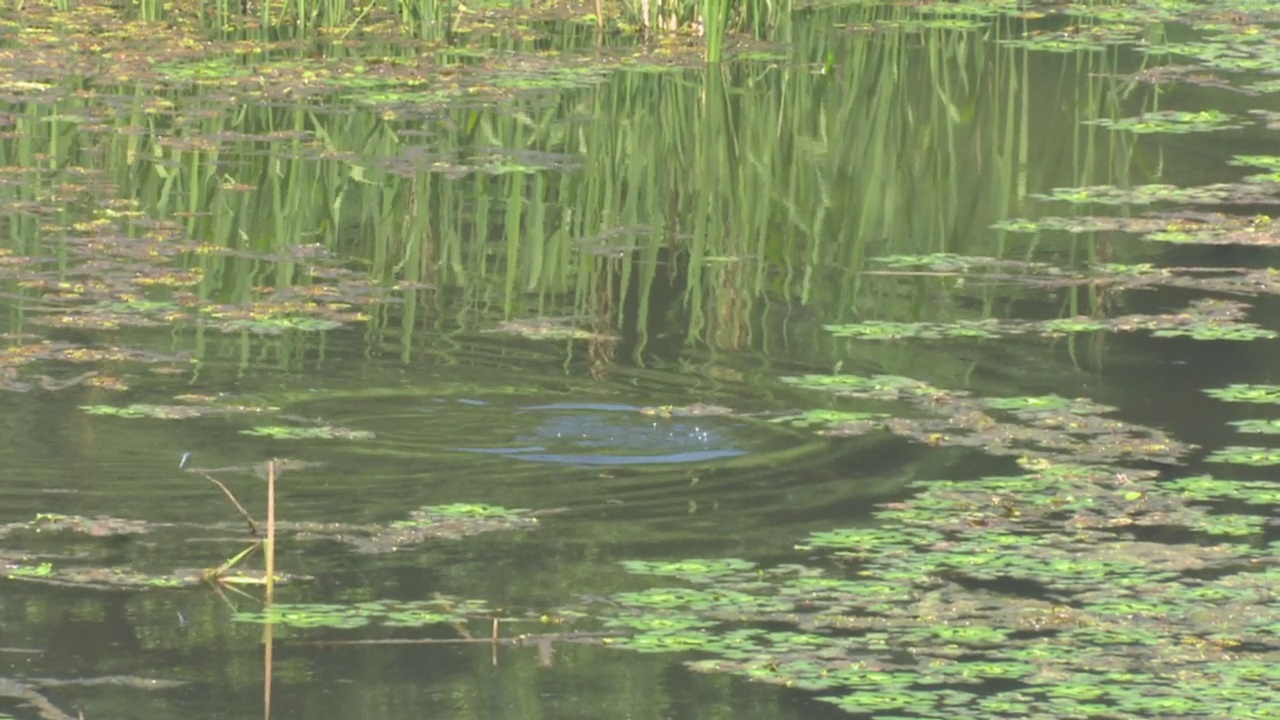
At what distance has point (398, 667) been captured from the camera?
14.1 ft

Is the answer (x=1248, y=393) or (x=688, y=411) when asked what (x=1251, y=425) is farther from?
(x=688, y=411)

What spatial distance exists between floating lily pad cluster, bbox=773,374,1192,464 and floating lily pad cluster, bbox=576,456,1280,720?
0.31 m

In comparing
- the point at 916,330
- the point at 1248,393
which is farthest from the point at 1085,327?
the point at 1248,393

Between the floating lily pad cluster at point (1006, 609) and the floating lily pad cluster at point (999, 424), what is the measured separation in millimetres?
309

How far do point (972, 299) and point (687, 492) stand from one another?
225 centimetres

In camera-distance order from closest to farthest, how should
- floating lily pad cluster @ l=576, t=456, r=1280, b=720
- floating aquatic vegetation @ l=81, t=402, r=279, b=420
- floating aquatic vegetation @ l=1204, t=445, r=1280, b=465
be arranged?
floating lily pad cluster @ l=576, t=456, r=1280, b=720 → floating aquatic vegetation @ l=1204, t=445, r=1280, b=465 → floating aquatic vegetation @ l=81, t=402, r=279, b=420

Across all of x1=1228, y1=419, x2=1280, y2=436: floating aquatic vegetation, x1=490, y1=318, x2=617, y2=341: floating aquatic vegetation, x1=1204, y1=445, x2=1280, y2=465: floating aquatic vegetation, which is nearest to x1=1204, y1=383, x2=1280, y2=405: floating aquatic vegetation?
x1=1228, y1=419, x2=1280, y2=436: floating aquatic vegetation

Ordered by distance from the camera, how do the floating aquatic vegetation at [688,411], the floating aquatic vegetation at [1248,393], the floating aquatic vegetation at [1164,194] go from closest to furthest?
1. the floating aquatic vegetation at [688,411]
2. the floating aquatic vegetation at [1248,393]
3. the floating aquatic vegetation at [1164,194]

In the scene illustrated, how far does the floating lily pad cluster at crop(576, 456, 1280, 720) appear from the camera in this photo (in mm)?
4219

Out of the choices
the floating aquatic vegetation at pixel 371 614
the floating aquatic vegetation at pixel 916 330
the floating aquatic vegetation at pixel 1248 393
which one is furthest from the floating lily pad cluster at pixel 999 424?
the floating aquatic vegetation at pixel 371 614

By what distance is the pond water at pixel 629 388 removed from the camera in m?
4.38

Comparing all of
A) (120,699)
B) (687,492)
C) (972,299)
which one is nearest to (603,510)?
(687,492)

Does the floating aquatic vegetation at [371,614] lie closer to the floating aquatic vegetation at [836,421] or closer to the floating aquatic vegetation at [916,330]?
the floating aquatic vegetation at [836,421]

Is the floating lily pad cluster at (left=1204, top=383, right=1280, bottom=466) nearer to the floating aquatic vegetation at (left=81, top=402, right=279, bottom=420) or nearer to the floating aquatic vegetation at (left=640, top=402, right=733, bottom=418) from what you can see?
the floating aquatic vegetation at (left=640, top=402, right=733, bottom=418)
